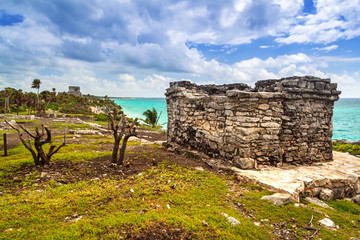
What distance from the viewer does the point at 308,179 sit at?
6.14 m

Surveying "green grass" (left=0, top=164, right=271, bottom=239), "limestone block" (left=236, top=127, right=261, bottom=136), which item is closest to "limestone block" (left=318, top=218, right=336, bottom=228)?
"green grass" (left=0, top=164, right=271, bottom=239)

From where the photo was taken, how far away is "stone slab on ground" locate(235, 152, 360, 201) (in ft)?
18.7

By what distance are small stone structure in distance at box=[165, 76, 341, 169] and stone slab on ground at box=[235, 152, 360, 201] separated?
0.59 metres

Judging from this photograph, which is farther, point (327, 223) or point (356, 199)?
point (356, 199)

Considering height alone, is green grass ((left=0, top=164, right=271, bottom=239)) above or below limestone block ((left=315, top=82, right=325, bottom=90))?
below

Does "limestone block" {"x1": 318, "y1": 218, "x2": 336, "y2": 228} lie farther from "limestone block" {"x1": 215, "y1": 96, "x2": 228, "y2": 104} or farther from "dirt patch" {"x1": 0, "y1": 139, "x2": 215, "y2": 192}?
"limestone block" {"x1": 215, "y1": 96, "x2": 228, "y2": 104}

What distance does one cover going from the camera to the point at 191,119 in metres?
9.80

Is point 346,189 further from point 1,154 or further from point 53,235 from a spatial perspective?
Result: point 1,154

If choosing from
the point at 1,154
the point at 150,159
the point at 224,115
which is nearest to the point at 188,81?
the point at 224,115

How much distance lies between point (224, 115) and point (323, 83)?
4259mm

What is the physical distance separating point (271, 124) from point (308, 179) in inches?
85.2

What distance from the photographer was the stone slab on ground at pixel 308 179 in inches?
225

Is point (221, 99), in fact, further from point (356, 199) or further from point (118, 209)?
point (118, 209)

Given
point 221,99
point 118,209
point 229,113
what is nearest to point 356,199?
point 229,113
